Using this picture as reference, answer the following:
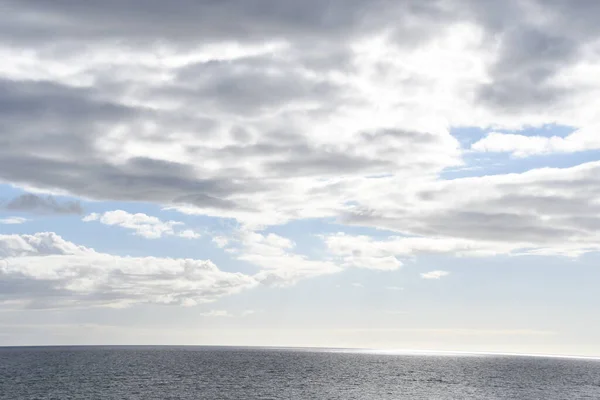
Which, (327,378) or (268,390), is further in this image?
(327,378)

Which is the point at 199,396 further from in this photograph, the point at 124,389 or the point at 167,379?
the point at 167,379

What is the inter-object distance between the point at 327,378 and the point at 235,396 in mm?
63602

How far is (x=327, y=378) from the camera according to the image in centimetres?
18675

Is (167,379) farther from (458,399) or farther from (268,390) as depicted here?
(458,399)

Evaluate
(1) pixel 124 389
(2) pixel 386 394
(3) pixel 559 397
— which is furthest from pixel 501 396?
(1) pixel 124 389

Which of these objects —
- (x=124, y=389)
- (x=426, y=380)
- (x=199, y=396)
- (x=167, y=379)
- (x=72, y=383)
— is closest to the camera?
(x=199, y=396)

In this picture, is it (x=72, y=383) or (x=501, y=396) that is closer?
(x=501, y=396)

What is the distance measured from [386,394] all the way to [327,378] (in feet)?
171

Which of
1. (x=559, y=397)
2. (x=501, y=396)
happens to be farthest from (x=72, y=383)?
(x=559, y=397)

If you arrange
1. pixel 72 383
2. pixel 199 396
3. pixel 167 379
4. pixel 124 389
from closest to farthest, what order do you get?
pixel 199 396 < pixel 124 389 < pixel 72 383 < pixel 167 379

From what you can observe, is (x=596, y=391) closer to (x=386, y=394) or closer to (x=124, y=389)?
(x=386, y=394)

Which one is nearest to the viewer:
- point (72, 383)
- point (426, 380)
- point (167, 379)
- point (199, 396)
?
point (199, 396)

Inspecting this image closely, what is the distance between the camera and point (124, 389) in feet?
449

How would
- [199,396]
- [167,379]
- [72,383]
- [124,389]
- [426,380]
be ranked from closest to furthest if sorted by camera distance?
[199,396]
[124,389]
[72,383]
[167,379]
[426,380]
